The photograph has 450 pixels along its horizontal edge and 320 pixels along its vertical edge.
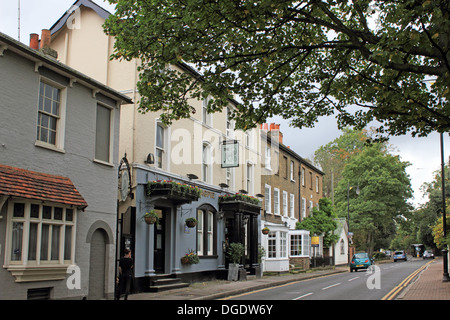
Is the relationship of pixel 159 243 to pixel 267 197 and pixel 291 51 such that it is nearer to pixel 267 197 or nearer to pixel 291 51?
pixel 291 51

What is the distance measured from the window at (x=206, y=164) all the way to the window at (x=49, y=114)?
428 inches

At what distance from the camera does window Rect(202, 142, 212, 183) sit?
77.3 ft

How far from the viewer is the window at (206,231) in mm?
22938

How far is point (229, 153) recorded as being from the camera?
24641 mm

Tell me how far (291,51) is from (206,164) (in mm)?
13273

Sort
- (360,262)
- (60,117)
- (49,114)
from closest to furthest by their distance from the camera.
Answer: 1. (49,114)
2. (60,117)
3. (360,262)

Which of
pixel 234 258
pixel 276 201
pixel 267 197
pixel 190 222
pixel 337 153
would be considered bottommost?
pixel 234 258

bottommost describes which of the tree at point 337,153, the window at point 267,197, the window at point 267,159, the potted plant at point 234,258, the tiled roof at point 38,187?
the potted plant at point 234,258

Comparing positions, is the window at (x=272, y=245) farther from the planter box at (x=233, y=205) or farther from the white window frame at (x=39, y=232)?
the white window frame at (x=39, y=232)

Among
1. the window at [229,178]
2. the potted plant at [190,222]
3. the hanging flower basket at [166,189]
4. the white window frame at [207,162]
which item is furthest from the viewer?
the window at [229,178]

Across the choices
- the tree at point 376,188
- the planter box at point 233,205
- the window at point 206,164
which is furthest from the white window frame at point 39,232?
the tree at point 376,188

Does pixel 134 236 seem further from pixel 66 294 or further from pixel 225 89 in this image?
pixel 225 89

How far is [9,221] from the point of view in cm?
1106

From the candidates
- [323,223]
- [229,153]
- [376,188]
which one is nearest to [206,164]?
[229,153]
